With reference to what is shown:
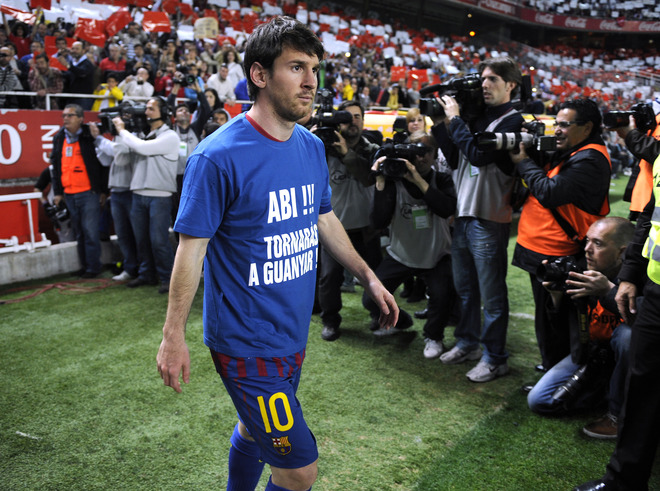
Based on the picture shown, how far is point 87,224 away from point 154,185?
46.2 inches

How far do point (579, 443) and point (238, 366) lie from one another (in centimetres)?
225

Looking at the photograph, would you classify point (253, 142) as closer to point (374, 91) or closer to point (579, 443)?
point (579, 443)

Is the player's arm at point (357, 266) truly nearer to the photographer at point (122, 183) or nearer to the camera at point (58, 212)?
the photographer at point (122, 183)

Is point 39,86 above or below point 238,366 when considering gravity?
above

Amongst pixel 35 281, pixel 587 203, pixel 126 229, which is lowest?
pixel 35 281

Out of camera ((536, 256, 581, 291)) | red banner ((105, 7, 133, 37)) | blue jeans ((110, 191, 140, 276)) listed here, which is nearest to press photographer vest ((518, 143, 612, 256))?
camera ((536, 256, 581, 291))

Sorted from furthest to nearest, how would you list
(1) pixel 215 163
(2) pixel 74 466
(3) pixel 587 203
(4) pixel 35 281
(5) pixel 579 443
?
(4) pixel 35 281 < (3) pixel 587 203 < (5) pixel 579 443 < (2) pixel 74 466 < (1) pixel 215 163

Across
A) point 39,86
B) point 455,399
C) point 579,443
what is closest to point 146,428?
point 455,399

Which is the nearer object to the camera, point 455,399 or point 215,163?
point 215,163

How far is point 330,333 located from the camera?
4.71m

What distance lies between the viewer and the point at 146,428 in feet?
10.6

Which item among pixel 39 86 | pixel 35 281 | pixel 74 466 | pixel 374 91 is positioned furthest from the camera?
pixel 374 91

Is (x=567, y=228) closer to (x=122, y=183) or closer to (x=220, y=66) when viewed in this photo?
(x=122, y=183)

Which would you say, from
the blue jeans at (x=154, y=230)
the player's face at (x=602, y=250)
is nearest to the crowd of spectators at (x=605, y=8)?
the blue jeans at (x=154, y=230)
